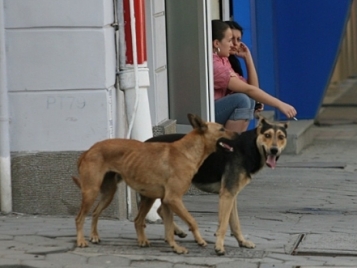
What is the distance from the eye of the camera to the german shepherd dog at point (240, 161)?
22.2ft

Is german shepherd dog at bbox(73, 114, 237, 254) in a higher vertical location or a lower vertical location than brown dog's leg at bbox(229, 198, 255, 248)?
higher

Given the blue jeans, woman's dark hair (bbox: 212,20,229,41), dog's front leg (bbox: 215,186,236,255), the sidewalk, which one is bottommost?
the sidewalk

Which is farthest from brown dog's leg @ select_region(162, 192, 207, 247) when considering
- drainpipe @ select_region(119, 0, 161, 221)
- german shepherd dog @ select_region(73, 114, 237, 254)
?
drainpipe @ select_region(119, 0, 161, 221)

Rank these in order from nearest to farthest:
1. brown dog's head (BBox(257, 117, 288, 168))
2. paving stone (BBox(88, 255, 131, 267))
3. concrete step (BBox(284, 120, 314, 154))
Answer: paving stone (BBox(88, 255, 131, 267)) < brown dog's head (BBox(257, 117, 288, 168)) < concrete step (BBox(284, 120, 314, 154))

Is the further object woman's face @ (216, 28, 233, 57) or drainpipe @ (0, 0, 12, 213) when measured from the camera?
woman's face @ (216, 28, 233, 57)

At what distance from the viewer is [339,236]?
24.9 ft

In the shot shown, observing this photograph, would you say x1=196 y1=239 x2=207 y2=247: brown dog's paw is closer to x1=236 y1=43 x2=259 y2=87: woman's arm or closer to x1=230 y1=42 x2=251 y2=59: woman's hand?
x1=236 y1=43 x2=259 y2=87: woman's arm

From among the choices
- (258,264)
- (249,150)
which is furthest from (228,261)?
(249,150)

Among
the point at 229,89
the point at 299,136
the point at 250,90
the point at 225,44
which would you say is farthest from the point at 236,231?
the point at 299,136

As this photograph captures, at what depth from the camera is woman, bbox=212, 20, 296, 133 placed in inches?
368

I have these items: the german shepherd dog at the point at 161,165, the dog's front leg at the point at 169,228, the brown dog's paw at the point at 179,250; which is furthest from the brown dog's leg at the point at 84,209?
the brown dog's paw at the point at 179,250

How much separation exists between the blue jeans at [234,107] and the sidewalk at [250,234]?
759 mm

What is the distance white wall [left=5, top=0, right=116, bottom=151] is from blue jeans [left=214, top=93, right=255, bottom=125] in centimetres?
176

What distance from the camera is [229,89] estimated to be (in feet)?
31.8
